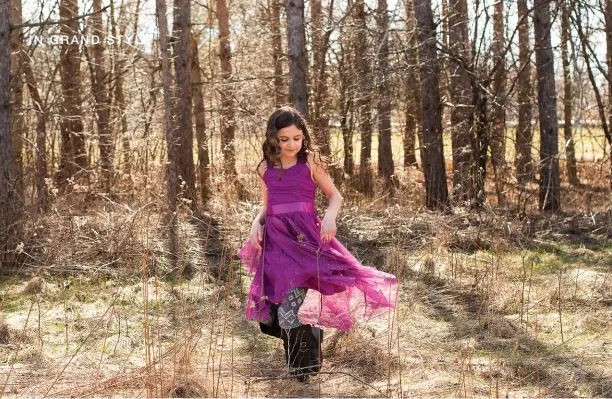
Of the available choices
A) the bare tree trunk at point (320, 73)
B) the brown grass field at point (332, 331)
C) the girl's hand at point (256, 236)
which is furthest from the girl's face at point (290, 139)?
the bare tree trunk at point (320, 73)

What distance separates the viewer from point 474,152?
431 inches

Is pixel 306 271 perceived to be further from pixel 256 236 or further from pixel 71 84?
pixel 71 84

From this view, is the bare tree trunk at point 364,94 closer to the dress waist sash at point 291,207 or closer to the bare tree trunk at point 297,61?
the bare tree trunk at point 297,61

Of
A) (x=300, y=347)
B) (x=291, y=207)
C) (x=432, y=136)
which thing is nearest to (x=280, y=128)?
(x=291, y=207)

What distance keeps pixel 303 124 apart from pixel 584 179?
13.9 metres

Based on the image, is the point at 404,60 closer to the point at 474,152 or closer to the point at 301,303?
the point at 474,152

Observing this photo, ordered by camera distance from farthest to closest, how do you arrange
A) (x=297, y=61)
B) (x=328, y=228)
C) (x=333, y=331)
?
(x=297, y=61)
(x=333, y=331)
(x=328, y=228)

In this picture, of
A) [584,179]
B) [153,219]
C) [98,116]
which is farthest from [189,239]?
[584,179]

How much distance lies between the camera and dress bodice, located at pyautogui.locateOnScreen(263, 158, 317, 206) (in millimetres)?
4793

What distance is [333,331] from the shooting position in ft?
19.2

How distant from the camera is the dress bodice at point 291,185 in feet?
15.7

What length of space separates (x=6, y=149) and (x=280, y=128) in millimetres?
4726

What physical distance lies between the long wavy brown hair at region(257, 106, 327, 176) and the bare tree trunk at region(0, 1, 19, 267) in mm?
4034

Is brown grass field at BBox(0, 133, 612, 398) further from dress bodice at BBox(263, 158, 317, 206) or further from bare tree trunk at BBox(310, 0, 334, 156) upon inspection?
bare tree trunk at BBox(310, 0, 334, 156)
